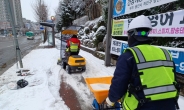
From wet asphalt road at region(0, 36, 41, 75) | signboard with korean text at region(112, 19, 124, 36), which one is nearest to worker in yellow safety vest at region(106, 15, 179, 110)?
signboard with korean text at region(112, 19, 124, 36)

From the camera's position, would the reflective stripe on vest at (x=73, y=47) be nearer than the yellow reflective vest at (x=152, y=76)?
No

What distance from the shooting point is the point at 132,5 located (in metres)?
4.80

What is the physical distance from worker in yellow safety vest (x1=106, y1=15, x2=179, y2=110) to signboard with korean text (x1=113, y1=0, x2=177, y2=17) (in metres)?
2.96

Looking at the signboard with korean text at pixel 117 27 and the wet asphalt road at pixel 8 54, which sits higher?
the signboard with korean text at pixel 117 27

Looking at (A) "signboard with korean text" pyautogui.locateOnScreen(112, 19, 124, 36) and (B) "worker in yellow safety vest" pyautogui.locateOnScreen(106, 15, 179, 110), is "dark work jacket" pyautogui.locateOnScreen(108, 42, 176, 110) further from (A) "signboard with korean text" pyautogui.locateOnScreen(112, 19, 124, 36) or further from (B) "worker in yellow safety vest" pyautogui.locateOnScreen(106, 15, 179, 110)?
(A) "signboard with korean text" pyautogui.locateOnScreen(112, 19, 124, 36)

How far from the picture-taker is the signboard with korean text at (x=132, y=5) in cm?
385

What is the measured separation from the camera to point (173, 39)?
3.83 meters

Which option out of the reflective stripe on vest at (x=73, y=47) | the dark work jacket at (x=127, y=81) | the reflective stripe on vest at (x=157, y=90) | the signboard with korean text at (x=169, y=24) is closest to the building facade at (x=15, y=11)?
the reflective stripe on vest at (x=73, y=47)

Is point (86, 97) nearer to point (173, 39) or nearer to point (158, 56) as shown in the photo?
point (158, 56)

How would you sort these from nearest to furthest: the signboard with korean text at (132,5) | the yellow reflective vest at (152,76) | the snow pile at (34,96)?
the yellow reflective vest at (152,76), the snow pile at (34,96), the signboard with korean text at (132,5)

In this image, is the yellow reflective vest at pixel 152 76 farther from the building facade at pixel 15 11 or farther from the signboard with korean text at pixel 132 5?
the building facade at pixel 15 11

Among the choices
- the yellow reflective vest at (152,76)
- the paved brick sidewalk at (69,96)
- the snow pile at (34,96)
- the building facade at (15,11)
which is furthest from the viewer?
the building facade at (15,11)

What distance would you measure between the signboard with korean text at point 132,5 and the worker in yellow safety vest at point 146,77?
9.71 ft

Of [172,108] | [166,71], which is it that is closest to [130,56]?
[166,71]
